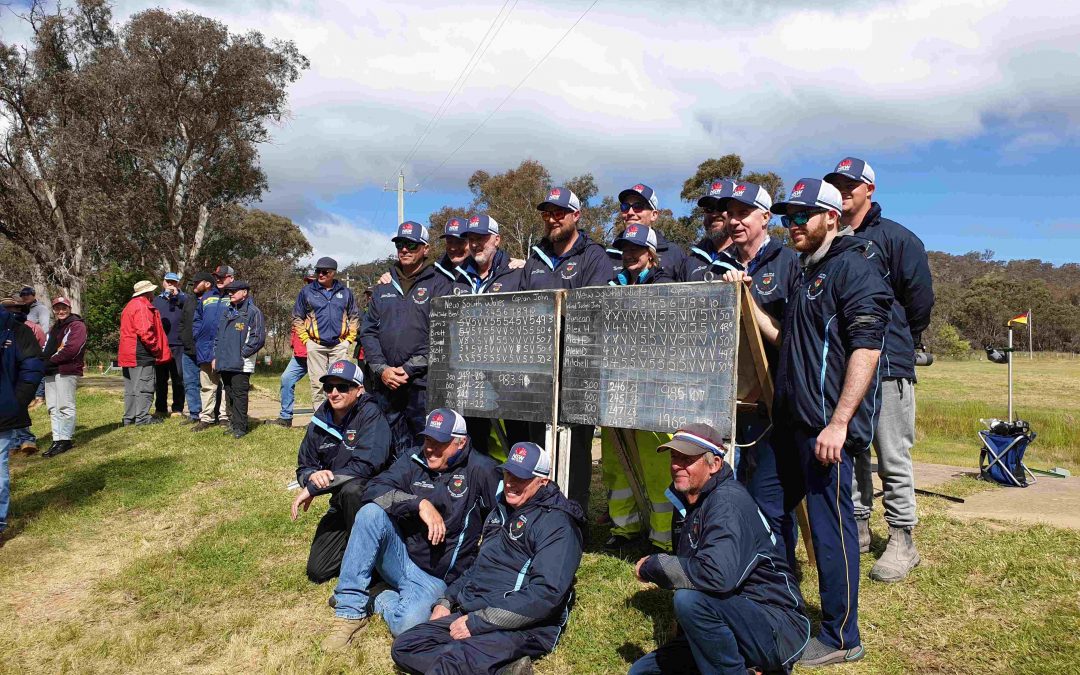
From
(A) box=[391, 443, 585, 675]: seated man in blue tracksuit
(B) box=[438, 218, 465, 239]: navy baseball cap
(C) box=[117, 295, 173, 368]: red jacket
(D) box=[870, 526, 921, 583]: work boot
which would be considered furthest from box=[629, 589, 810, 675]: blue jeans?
(C) box=[117, 295, 173, 368]: red jacket

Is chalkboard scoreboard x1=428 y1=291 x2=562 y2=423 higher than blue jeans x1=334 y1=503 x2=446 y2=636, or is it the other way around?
chalkboard scoreboard x1=428 y1=291 x2=562 y2=423

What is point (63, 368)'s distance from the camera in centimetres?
935

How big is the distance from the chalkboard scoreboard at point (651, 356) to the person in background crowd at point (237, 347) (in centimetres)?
600

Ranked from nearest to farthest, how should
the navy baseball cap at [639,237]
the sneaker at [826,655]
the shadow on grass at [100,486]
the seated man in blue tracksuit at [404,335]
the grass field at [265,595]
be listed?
the sneaker at [826,655] < the grass field at [265,595] < the navy baseball cap at [639,237] < the seated man in blue tracksuit at [404,335] < the shadow on grass at [100,486]

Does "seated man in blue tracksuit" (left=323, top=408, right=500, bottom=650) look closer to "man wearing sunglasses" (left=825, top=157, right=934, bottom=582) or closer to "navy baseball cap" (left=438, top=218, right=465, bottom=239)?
"navy baseball cap" (left=438, top=218, right=465, bottom=239)

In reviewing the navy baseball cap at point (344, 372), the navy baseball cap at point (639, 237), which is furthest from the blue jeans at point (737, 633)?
the navy baseball cap at point (344, 372)

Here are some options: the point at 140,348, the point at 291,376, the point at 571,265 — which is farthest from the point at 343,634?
the point at 140,348

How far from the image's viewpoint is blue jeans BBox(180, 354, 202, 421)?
35.4 feet

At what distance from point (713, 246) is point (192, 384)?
28.3 ft

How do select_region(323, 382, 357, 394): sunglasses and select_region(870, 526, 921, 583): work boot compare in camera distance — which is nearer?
select_region(870, 526, 921, 583): work boot

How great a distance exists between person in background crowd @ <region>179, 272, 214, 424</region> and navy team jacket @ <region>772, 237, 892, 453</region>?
917 centimetres

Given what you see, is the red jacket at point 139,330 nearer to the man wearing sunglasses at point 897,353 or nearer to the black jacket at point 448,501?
the black jacket at point 448,501

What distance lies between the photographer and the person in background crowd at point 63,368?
9.31 meters

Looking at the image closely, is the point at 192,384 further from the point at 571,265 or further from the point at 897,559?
the point at 897,559
